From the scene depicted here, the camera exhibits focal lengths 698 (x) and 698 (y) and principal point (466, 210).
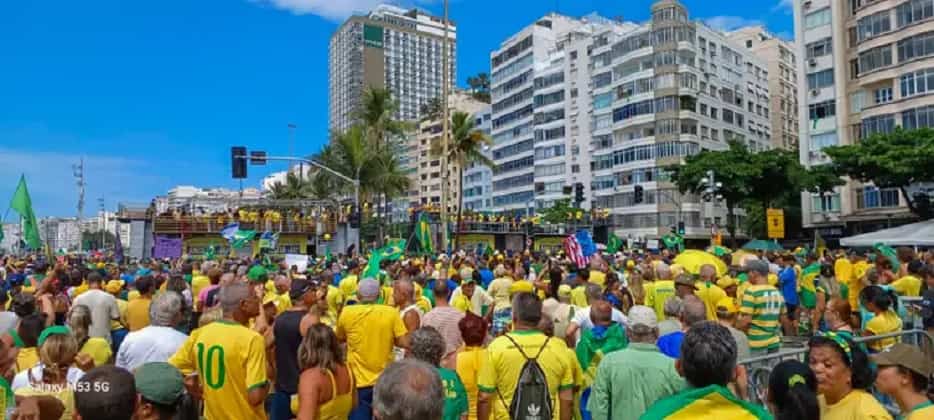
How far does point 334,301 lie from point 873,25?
157 ft

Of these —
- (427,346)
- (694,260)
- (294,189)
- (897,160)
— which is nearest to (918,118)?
(897,160)

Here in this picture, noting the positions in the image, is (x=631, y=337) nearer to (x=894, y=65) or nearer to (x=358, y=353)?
(x=358, y=353)

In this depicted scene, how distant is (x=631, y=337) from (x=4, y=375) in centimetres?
407

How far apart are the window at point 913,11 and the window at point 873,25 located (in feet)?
2.14

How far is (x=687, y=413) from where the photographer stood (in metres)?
2.81

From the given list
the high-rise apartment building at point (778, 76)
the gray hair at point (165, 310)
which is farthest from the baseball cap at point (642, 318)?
the high-rise apartment building at point (778, 76)

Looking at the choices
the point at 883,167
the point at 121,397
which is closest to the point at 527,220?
the point at 883,167

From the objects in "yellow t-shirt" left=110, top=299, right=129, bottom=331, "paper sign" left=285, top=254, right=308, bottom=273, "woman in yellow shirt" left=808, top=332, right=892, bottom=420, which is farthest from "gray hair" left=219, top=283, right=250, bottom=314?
"paper sign" left=285, top=254, right=308, bottom=273

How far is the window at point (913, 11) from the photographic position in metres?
41.9

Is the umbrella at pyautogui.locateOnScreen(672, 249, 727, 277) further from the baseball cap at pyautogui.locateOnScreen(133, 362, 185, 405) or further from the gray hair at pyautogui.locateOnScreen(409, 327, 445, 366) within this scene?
the baseball cap at pyautogui.locateOnScreen(133, 362, 185, 405)

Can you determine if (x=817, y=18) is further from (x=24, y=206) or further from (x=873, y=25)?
(x=24, y=206)

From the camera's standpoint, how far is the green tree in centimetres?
3619

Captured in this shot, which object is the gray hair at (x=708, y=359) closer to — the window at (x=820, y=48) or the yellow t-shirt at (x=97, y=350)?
the yellow t-shirt at (x=97, y=350)

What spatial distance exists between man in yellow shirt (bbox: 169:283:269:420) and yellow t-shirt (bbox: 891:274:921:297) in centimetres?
872
